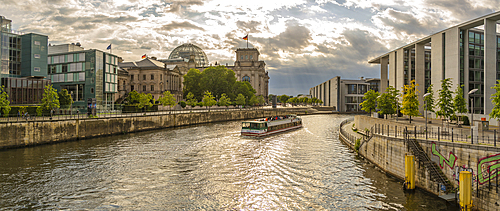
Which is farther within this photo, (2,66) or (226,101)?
(226,101)

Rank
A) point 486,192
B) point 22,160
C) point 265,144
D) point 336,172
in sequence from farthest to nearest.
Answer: point 265,144 < point 22,160 < point 336,172 < point 486,192

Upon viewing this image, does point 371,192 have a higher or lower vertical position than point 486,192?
lower

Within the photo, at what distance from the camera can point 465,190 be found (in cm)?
1356

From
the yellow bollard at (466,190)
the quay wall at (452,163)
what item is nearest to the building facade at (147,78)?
the quay wall at (452,163)

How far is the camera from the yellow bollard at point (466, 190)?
44.2ft

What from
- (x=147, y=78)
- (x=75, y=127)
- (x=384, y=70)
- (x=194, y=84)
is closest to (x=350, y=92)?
(x=384, y=70)

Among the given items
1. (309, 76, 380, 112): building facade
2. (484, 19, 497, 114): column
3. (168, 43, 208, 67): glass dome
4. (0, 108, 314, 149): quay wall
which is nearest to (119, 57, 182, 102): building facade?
(0, 108, 314, 149): quay wall

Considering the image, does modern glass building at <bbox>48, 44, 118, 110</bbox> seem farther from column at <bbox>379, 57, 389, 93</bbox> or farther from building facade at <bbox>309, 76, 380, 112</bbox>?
building facade at <bbox>309, 76, 380, 112</bbox>

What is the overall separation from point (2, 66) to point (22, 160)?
129 feet

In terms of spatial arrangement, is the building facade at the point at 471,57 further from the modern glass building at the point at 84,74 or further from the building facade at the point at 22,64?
the building facade at the point at 22,64

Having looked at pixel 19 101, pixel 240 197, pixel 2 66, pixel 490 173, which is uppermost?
pixel 2 66

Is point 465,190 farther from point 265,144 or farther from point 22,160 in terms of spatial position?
point 22,160

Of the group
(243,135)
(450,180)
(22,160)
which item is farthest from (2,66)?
(450,180)

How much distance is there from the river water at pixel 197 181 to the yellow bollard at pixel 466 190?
5.90 ft
